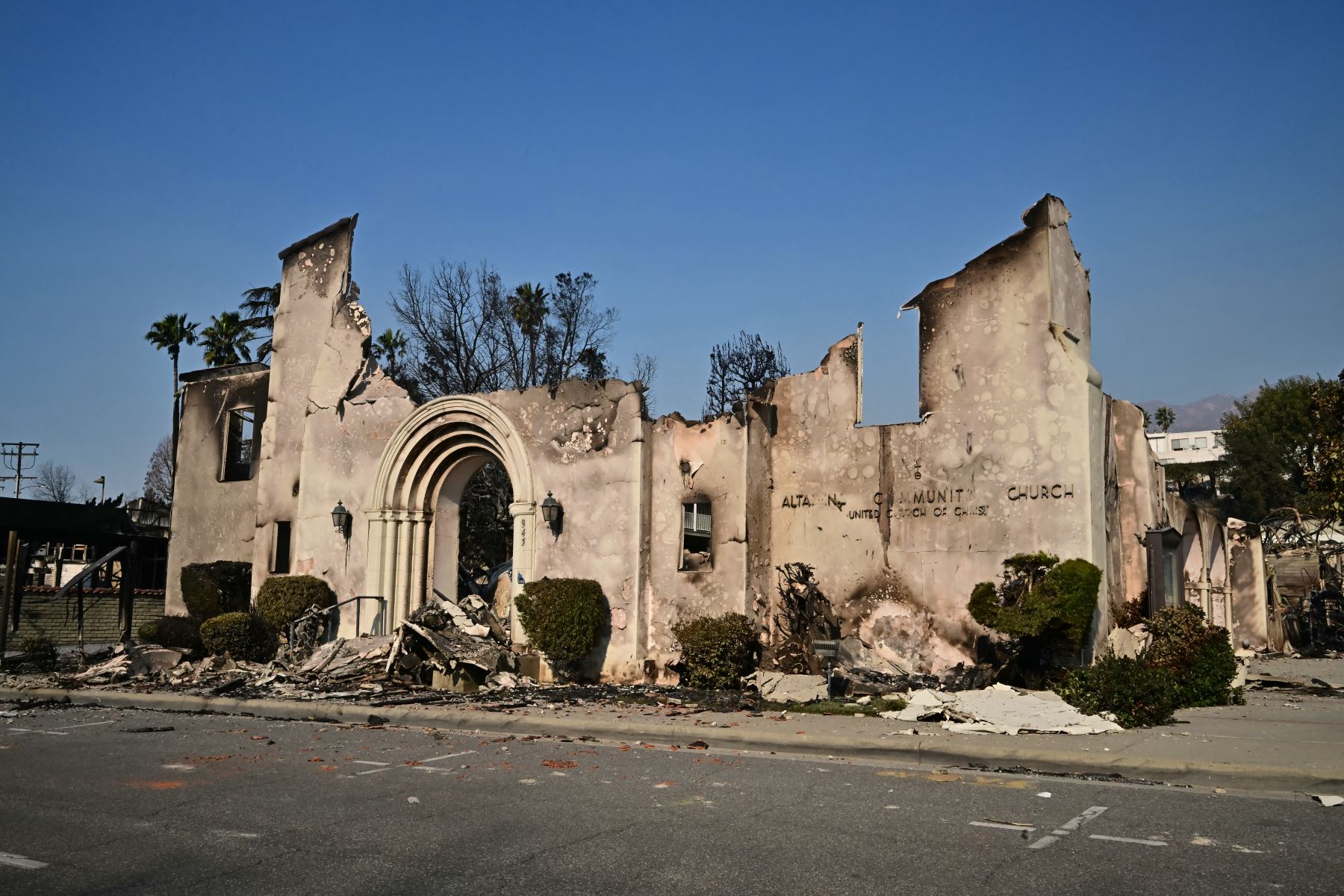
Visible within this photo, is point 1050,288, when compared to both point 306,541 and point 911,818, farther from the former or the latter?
point 306,541

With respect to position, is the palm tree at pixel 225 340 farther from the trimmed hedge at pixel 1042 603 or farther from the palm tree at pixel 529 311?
the trimmed hedge at pixel 1042 603

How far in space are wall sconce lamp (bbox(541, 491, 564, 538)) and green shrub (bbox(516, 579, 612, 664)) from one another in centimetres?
97

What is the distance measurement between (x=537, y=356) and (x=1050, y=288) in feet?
94.1

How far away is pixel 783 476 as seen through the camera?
16219 mm

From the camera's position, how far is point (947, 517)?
14703mm

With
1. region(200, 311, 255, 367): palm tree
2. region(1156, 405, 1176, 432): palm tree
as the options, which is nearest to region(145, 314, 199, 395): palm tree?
region(200, 311, 255, 367): palm tree

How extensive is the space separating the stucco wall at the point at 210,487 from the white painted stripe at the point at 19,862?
55.6 feet

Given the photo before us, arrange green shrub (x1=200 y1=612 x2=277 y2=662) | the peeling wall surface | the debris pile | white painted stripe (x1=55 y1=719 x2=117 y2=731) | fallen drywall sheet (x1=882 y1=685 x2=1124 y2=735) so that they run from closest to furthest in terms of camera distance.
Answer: fallen drywall sheet (x1=882 y1=685 x2=1124 y2=735) → white painted stripe (x1=55 y1=719 x2=117 y2=731) → the peeling wall surface → the debris pile → green shrub (x1=200 y1=612 x2=277 y2=662)

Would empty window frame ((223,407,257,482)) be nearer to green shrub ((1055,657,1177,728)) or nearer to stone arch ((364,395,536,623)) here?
stone arch ((364,395,536,623))

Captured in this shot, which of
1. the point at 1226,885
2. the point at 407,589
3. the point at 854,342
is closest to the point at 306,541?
the point at 407,589

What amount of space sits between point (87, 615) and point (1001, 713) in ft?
102

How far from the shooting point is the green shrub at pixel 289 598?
1931cm

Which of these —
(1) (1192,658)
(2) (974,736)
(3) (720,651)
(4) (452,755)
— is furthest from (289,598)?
(1) (1192,658)

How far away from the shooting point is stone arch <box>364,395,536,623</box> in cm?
1920
